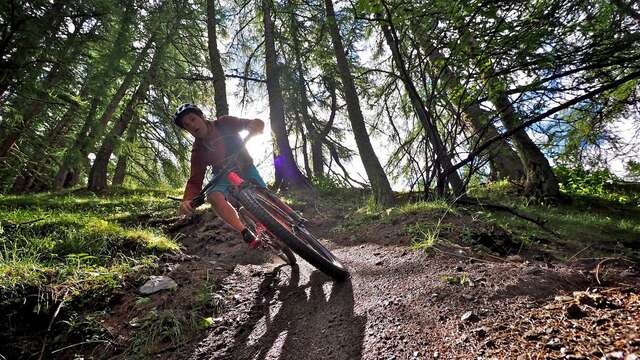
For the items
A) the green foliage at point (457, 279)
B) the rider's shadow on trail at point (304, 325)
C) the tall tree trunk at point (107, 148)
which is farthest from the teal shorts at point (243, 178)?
the tall tree trunk at point (107, 148)

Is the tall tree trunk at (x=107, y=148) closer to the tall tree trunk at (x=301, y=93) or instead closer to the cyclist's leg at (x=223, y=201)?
the tall tree trunk at (x=301, y=93)

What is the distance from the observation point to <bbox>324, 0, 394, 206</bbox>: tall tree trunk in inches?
270

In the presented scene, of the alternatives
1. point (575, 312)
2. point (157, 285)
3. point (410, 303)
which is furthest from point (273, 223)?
point (575, 312)

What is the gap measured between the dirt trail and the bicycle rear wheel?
0.21 metres

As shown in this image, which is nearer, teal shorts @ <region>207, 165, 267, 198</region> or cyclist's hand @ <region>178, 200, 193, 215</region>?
cyclist's hand @ <region>178, 200, 193, 215</region>

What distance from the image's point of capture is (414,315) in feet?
7.50

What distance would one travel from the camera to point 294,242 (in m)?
3.09

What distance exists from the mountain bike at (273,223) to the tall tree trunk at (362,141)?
3225 millimetres

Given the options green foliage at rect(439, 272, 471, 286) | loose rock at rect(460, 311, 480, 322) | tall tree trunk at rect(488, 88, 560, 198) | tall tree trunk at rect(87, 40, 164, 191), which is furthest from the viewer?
tall tree trunk at rect(87, 40, 164, 191)

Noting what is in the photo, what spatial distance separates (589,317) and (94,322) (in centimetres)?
348

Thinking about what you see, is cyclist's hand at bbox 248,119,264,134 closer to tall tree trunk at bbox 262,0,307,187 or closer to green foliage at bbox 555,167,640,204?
tall tree trunk at bbox 262,0,307,187

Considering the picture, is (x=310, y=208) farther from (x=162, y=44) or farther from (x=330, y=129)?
(x=162, y=44)

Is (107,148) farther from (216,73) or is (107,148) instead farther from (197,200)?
(197,200)

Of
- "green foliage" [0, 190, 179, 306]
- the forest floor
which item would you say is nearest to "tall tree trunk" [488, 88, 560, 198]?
the forest floor
